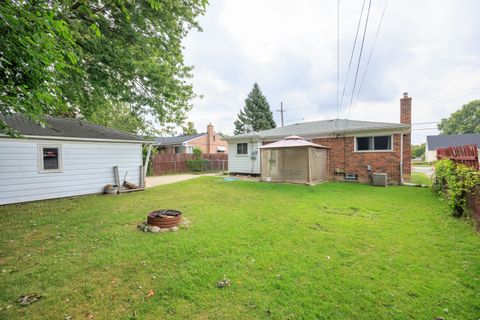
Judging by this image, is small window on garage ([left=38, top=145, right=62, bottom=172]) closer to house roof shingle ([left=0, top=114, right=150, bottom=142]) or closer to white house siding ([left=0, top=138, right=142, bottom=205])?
white house siding ([left=0, top=138, right=142, bottom=205])

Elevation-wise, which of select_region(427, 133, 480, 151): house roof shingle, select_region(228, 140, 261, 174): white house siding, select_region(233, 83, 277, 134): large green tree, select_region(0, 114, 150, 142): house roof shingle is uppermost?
select_region(233, 83, 277, 134): large green tree

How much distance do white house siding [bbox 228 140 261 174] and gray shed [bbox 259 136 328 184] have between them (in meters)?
2.20

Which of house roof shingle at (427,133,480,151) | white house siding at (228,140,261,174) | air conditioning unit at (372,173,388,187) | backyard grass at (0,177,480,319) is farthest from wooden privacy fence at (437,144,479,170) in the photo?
house roof shingle at (427,133,480,151)

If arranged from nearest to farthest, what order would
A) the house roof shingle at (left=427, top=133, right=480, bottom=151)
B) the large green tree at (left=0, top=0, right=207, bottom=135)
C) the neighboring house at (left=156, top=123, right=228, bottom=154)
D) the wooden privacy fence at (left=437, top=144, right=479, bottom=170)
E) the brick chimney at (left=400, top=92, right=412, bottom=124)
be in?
the large green tree at (left=0, top=0, right=207, bottom=135), the wooden privacy fence at (left=437, top=144, right=479, bottom=170), the brick chimney at (left=400, top=92, right=412, bottom=124), the neighboring house at (left=156, top=123, right=228, bottom=154), the house roof shingle at (left=427, top=133, right=480, bottom=151)

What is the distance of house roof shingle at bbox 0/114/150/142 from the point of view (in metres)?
7.42

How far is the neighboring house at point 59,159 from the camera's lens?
705 cm

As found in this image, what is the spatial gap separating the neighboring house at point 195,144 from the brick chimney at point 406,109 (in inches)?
704

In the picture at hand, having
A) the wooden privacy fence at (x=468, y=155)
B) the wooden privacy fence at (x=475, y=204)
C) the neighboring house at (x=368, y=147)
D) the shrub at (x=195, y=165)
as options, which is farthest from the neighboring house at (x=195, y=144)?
the wooden privacy fence at (x=475, y=204)

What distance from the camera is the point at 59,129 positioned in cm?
848

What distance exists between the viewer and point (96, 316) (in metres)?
2.12

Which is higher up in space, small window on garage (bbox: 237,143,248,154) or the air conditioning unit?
small window on garage (bbox: 237,143,248,154)

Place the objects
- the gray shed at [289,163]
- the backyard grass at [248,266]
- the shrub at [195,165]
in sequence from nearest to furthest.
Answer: the backyard grass at [248,266]
the gray shed at [289,163]
the shrub at [195,165]

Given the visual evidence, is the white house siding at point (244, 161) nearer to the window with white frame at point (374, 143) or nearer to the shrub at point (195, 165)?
the shrub at point (195, 165)

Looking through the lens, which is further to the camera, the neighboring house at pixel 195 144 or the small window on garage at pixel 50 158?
the neighboring house at pixel 195 144
